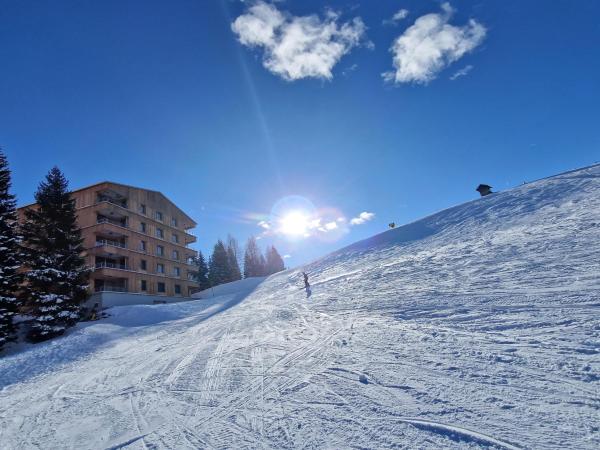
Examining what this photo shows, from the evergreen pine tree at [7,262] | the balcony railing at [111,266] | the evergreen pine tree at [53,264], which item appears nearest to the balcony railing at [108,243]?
the balcony railing at [111,266]

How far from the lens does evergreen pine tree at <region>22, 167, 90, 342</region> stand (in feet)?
59.0

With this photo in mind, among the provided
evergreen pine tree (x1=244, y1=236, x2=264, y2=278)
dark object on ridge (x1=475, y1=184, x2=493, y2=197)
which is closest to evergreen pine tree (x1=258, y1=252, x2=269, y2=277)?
evergreen pine tree (x1=244, y1=236, x2=264, y2=278)

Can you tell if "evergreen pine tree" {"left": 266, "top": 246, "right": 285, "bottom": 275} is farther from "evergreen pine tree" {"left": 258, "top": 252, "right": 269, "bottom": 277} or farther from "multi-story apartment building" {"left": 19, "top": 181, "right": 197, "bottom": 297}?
"multi-story apartment building" {"left": 19, "top": 181, "right": 197, "bottom": 297}

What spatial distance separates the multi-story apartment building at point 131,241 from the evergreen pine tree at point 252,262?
23.3 m

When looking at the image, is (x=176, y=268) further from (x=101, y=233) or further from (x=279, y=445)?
(x=279, y=445)

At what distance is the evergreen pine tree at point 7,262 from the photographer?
15883 mm

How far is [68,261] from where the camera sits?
1962cm

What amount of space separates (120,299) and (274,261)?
4294 centimetres

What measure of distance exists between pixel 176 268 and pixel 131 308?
21.0 m

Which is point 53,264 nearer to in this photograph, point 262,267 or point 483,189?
point 483,189

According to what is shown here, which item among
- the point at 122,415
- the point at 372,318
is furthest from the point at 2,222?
the point at 372,318

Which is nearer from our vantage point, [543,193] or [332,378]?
[332,378]

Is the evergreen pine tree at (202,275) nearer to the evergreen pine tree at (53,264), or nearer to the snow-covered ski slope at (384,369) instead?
the evergreen pine tree at (53,264)

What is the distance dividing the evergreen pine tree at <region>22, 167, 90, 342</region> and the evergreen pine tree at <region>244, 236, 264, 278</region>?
163ft
